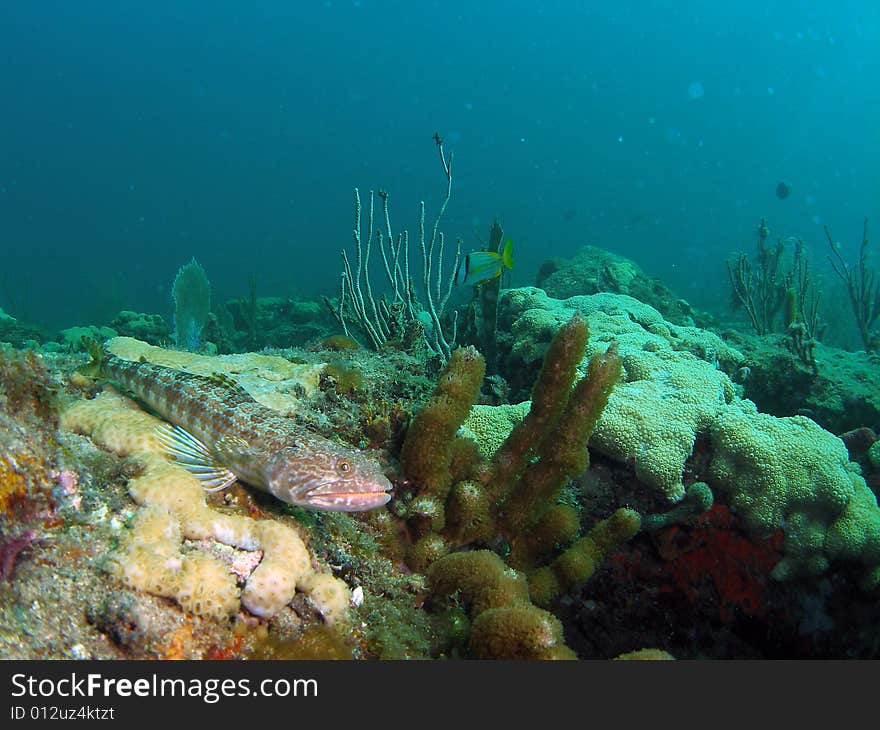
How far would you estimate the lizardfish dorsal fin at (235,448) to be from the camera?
3.42m

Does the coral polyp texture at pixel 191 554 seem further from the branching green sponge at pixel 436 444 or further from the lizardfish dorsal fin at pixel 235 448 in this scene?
the branching green sponge at pixel 436 444

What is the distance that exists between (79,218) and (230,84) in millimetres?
66378

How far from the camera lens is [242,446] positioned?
3.46m

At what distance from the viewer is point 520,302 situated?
882 centimetres

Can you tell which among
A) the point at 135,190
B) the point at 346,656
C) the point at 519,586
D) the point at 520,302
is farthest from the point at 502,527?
the point at 135,190

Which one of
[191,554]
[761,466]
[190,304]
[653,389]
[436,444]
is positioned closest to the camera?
[191,554]

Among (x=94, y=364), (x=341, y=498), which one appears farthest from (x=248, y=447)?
(x=94, y=364)

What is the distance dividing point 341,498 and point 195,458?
1135mm

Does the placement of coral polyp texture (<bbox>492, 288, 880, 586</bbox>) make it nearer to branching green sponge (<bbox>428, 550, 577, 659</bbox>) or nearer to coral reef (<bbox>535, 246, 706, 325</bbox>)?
branching green sponge (<bbox>428, 550, 577, 659</bbox>)

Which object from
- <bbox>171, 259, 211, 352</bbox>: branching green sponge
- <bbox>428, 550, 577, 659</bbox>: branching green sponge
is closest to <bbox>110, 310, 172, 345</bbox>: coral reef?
<bbox>171, 259, 211, 352</bbox>: branching green sponge

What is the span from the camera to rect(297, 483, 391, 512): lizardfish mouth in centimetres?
308

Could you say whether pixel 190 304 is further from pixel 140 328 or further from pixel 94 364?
pixel 94 364

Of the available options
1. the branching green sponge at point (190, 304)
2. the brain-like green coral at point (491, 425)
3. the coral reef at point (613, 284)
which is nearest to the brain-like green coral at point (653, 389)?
the brain-like green coral at point (491, 425)
